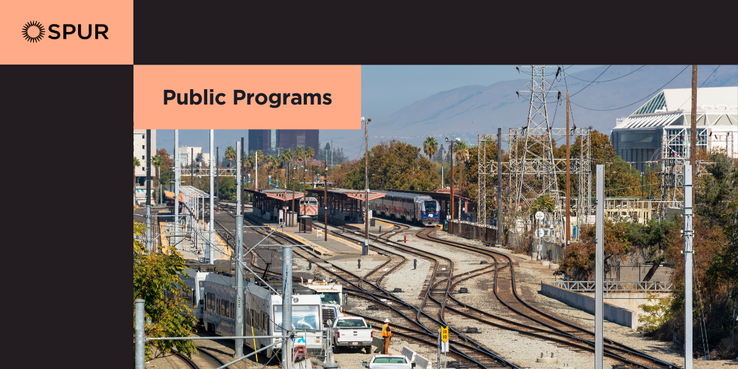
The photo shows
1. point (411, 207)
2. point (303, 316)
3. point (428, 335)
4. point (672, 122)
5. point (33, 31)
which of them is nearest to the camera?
point (33, 31)

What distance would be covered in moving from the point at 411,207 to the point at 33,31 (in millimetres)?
82065

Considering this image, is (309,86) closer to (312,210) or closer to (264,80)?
(264,80)

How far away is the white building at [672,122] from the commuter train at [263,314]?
112 meters

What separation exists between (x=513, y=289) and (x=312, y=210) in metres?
44.1

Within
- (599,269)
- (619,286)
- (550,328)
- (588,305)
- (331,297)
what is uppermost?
(599,269)

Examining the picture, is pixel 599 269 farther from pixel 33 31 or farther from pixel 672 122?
pixel 672 122

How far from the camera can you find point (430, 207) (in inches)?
3482

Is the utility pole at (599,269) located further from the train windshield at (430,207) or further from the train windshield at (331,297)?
the train windshield at (430,207)

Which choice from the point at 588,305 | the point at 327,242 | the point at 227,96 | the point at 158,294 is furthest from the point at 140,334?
the point at 327,242

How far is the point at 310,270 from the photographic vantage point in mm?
50406

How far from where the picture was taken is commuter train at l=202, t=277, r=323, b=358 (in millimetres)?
24297

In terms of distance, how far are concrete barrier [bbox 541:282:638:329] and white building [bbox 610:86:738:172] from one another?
9360 centimetres

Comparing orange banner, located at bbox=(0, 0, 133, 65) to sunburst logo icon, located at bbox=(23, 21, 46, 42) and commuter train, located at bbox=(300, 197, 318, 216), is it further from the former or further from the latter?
commuter train, located at bbox=(300, 197, 318, 216)

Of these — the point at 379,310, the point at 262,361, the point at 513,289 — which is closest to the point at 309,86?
Result: the point at 262,361
